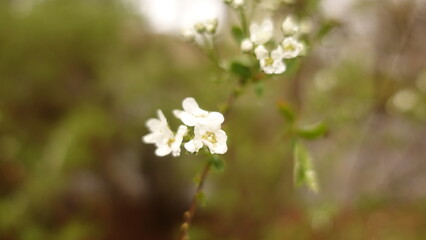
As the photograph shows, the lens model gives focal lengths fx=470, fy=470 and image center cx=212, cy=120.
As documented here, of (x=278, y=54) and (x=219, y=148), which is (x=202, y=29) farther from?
(x=219, y=148)

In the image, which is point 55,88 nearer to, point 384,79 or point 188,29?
point 384,79

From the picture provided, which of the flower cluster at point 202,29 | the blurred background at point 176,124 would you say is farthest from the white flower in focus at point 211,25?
the blurred background at point 176,124

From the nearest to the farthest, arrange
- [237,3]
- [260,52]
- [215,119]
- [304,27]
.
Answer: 1. [215,119]
2. [260,52]
3. [237,3]
4. [304,27]

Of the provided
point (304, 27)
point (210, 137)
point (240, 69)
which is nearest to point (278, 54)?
point (240, 69)

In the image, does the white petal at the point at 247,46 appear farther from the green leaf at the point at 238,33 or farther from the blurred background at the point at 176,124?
the blurred background at the point at 176,124

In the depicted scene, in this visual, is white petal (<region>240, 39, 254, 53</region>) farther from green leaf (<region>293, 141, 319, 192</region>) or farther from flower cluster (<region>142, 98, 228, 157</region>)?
green leaf (<region>293, 141, 319, 192</region>)

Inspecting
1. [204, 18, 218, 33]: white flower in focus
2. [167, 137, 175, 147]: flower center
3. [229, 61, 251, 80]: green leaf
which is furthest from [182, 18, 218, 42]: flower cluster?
[167, 137, 175, 147]: flower center
